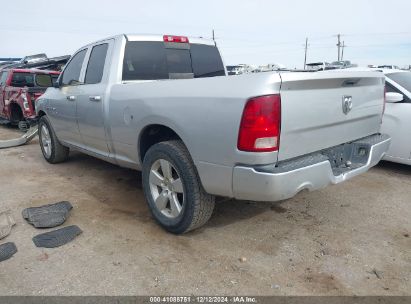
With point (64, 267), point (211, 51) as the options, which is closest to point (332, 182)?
point (64, 267)

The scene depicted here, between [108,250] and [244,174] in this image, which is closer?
[244,174]

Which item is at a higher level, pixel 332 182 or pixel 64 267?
pixel 332 182

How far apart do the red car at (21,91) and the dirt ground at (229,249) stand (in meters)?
5.18

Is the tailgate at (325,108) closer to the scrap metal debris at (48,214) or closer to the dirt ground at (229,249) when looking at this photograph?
the dirt ground at (229,249)

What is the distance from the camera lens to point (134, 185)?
187 inches

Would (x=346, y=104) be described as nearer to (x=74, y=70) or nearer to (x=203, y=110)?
(x=203, y=110)

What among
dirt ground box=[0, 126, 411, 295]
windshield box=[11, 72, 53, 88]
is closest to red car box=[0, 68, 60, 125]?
windshield box=[11, 72, 53, 88]

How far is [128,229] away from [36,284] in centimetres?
99

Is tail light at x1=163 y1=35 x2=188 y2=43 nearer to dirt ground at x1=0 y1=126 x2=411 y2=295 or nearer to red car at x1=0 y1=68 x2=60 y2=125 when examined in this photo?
dirt ground at x1=0 y1=126 x2=411 y2=295

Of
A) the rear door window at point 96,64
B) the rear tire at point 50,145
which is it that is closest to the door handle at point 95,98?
the rear door window at point 96,64

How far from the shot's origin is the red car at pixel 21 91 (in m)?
9.12

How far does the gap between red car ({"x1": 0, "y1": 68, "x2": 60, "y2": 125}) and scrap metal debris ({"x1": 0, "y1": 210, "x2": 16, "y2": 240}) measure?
5.89 m

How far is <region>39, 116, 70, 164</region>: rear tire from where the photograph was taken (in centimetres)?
570

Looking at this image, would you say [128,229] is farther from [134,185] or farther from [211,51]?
[211,51]
